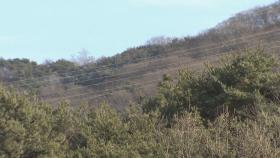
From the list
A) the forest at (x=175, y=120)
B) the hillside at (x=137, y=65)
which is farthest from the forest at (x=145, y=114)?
the hillside at (x=137, y=65)

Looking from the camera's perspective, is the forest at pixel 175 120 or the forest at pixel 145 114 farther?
the forest at pixel 145 114

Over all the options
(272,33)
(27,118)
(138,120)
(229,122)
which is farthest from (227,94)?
(272,33)

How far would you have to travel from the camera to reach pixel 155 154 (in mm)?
18516

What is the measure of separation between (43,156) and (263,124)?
30.0ft

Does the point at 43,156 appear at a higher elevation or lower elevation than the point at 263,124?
lower

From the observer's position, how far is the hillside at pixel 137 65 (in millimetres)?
42469

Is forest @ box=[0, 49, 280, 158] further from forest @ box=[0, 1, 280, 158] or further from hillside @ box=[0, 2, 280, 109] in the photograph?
hillside @ box=[0, 2, 280, 109]

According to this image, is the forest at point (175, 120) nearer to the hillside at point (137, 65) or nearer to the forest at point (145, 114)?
the forest at point (145, 114)

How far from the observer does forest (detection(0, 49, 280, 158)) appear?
68.9 ft

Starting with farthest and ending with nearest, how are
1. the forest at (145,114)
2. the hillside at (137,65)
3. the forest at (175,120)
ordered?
the hillside at (137,65) → the forest at (145,114) → the forest at (175,120)

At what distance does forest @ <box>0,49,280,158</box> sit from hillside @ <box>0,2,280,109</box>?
1228 cm

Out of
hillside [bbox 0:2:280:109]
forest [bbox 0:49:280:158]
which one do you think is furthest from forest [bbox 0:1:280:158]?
hillside [bbox 0:2:280:109]

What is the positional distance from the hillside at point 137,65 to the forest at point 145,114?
40.3 ft

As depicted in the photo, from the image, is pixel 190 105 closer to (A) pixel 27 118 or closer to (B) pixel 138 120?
(B) pixel 138 120
